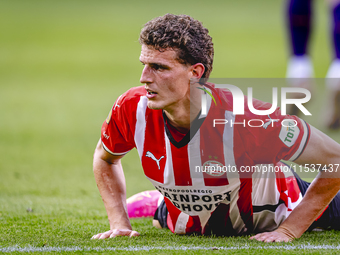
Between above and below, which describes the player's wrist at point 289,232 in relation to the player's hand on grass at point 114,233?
below

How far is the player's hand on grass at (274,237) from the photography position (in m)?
3.06

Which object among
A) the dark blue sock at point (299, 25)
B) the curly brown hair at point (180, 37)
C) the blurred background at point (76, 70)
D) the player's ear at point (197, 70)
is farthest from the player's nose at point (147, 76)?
the dark blue sock at point (299, 25)

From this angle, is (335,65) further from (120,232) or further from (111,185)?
(120,232)

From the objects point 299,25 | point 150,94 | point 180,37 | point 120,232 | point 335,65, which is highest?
point 180,37

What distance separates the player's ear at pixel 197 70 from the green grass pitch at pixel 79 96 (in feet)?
3.08

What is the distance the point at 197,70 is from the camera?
2938 millimetres

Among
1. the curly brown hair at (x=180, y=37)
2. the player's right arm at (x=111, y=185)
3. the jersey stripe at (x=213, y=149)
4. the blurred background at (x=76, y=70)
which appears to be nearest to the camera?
the curly brown hair at (x=180, y=37)

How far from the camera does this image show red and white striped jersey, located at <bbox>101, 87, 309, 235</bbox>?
2924 millimetres

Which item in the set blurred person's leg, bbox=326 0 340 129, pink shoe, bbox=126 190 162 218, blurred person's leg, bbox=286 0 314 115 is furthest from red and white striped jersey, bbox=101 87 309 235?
blurred person's leg, bbox=286 0 314 115

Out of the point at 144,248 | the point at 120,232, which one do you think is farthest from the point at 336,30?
the point at 144,248

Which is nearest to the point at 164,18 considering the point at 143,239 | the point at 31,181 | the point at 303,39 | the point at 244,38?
the point at 143,239

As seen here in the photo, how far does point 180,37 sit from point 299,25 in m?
4.03

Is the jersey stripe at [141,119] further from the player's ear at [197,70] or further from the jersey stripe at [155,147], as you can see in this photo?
the player's ear at [197,70]

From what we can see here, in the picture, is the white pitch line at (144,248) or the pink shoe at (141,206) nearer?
the white pitch line at (144,248)
